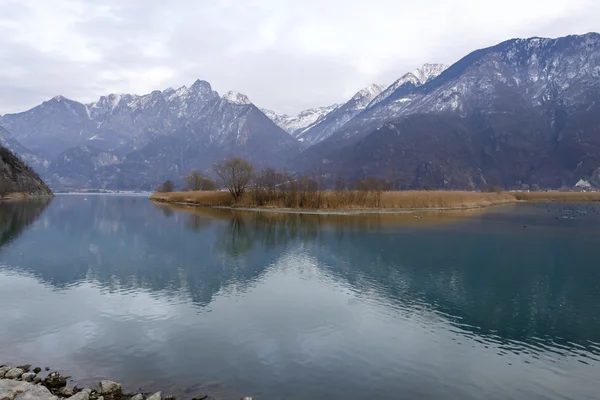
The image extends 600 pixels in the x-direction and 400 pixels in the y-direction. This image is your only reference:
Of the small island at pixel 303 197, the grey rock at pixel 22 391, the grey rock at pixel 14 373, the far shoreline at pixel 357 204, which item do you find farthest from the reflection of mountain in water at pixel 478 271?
the small island at pixel 303 197

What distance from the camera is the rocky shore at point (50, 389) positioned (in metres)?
14.9

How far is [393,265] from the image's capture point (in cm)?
4262

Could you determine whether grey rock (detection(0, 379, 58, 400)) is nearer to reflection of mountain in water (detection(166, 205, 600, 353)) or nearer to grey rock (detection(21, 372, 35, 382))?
grey rock (detection(21, 372, 35, 382))

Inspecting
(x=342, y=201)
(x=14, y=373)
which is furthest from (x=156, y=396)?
(x=342, y=201)

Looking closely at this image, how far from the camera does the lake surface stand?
17797 millimetres

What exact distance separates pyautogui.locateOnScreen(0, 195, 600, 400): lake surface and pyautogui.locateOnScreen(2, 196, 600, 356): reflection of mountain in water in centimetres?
20

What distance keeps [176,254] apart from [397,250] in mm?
25824

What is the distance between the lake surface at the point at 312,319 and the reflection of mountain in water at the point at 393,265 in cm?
20

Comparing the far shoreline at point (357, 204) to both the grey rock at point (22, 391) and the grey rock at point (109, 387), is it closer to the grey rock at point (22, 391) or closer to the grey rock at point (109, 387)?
the grey rock at point (109, 387)

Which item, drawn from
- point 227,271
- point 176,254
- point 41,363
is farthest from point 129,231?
point 41,363

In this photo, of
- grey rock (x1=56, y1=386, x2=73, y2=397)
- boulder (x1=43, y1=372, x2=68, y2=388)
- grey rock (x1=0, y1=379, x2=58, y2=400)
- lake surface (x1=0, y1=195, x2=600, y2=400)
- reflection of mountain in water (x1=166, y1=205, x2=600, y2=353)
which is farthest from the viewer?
reflection of mountain in water (x1=166, y1=205, x2=600, y2=353)

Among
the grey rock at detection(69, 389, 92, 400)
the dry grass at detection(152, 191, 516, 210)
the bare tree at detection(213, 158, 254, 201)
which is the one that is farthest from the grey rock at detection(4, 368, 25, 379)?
the bare tree at detection(213, 158, 254, 201)

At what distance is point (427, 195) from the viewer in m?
138

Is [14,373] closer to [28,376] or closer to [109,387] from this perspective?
[28,376]
